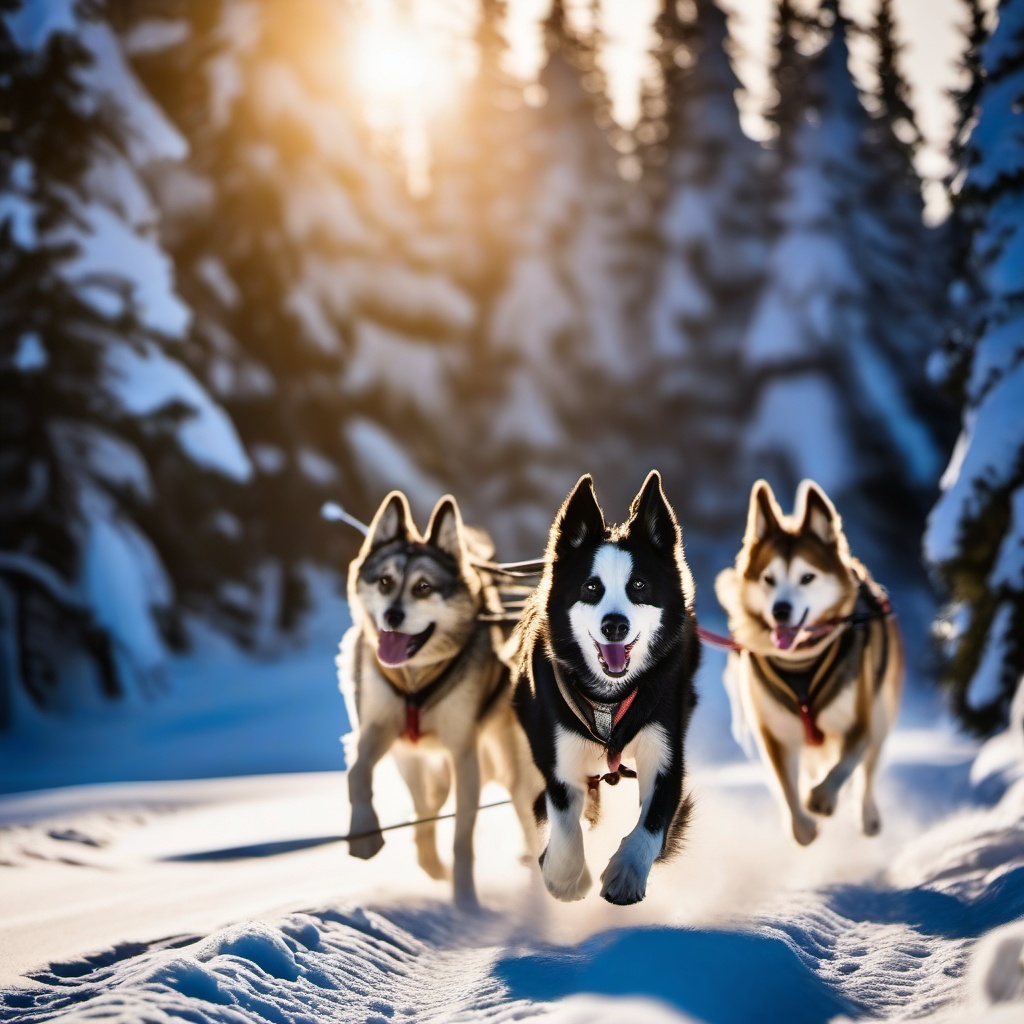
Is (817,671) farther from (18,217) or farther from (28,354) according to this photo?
(18,217)

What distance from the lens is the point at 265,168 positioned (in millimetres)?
19219

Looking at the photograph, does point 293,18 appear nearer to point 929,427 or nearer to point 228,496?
point 228,496

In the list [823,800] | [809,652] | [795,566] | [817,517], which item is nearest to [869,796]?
[823,800]

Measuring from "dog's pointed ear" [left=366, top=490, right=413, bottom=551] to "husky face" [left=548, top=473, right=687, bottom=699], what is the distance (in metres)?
1.26

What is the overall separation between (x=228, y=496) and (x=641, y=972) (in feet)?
43.9

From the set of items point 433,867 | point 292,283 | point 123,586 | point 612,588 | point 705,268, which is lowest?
point 433,867

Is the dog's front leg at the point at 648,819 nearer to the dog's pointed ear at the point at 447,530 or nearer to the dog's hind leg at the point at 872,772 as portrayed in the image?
the dog's pointed ear at the point at 447,530

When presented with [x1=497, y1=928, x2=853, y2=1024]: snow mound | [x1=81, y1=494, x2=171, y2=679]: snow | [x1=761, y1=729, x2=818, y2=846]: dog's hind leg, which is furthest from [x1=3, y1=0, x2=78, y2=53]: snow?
[x1=497, y1=928, x2=853, y2=1024]: snow mound

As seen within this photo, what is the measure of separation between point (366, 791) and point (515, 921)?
876mm

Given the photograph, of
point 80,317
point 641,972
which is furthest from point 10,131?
point 641,972

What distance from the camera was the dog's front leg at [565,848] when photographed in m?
3.67

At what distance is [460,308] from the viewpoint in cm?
2317

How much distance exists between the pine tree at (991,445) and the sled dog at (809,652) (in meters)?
2.15

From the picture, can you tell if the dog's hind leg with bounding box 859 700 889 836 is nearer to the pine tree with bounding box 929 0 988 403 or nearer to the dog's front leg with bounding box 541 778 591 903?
the dog's front leg with bounding box 541 778 591 903
